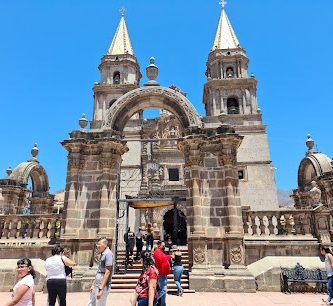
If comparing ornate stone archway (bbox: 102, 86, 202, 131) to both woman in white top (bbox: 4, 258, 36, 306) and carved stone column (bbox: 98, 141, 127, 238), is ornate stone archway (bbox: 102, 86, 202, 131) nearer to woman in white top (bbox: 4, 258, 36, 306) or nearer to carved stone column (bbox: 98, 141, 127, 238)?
carved stone column (bbox: 98, 141, 127, 238)

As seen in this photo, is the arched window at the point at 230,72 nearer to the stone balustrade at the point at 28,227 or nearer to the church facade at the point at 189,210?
the church facade at the point at 189,210

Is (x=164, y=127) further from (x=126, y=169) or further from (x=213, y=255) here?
(x=213, y=255)

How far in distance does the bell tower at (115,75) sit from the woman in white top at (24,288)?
96.4 feet

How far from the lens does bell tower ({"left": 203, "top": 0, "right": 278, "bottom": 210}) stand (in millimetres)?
29594

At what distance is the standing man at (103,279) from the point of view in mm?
5184

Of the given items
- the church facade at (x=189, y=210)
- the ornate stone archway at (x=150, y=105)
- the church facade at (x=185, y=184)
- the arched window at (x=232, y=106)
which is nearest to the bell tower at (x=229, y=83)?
the arched window at (x=232, y=106)

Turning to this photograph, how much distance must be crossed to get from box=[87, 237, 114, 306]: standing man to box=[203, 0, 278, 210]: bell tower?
80.3 ft

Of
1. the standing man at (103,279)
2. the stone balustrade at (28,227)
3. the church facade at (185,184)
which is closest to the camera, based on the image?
the standing man at (103,279)

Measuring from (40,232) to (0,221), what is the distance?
6.04 feet

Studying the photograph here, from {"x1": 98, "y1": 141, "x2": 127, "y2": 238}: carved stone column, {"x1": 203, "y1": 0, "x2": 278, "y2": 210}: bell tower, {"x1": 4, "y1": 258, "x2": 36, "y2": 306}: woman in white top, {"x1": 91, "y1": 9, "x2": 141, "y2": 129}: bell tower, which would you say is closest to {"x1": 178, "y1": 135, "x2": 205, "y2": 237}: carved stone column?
{"x1": 98, "y1": 141, "x2": 127, "y2": 238}: carved stone column

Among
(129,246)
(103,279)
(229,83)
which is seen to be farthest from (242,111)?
(103,279)

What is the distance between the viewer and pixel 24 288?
11.9 ft

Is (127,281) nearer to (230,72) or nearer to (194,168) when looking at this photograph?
(194,168)

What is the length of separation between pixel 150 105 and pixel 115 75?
25.6 meters
